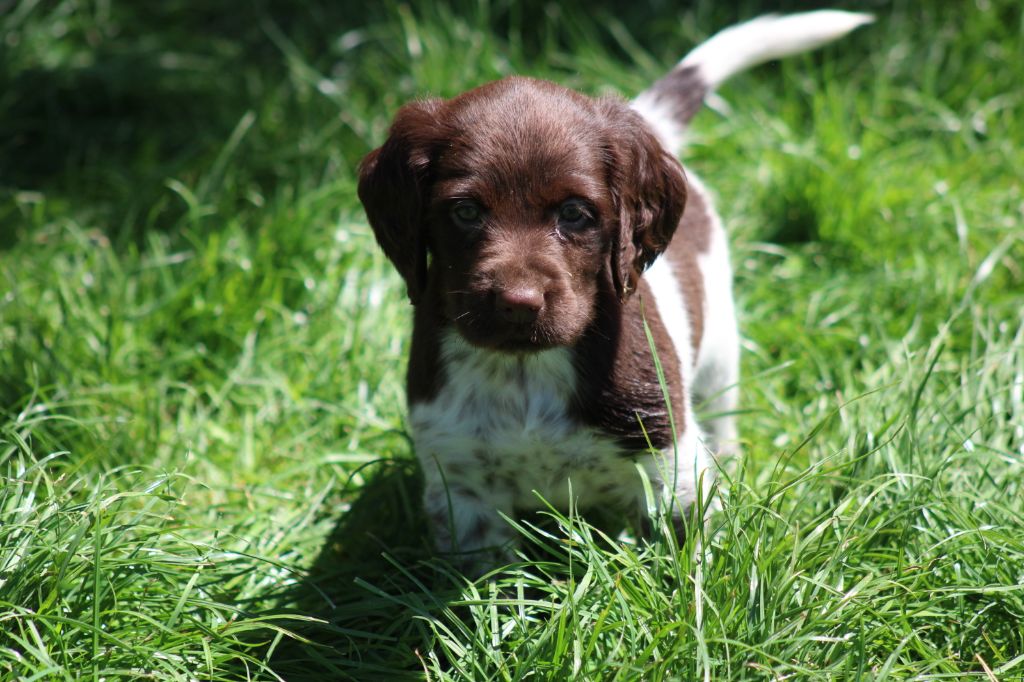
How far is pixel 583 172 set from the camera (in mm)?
3234

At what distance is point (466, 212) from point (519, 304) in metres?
0.38

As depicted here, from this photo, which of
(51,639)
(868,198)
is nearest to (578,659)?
(51,639)

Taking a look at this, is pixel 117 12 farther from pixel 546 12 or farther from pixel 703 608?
pixel 703 608

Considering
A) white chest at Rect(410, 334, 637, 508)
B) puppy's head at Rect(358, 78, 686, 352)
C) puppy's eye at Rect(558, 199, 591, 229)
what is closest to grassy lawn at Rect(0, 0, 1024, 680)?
white chest at Rect(410, 334, 637, 508)

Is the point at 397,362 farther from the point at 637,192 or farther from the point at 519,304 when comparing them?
the point at 519,304

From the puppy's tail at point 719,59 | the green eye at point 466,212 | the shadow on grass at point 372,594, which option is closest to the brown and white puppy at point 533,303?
the green eye at point 466,212

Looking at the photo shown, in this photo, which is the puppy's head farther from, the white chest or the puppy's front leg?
the puppy's front leg

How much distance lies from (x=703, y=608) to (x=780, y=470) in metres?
0.59

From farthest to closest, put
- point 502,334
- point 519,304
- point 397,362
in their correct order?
point 397,362, point 502,334, point 519,304

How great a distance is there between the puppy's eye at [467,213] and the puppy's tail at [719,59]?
56.6 inches

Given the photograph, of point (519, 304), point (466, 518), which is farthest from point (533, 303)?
point (466, 518)

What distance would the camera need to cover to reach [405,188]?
340 cm

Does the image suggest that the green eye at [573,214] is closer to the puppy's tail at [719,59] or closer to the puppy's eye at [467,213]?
the puppy's eye at [467,213]

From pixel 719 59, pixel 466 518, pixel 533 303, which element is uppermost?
pixel 719 59
